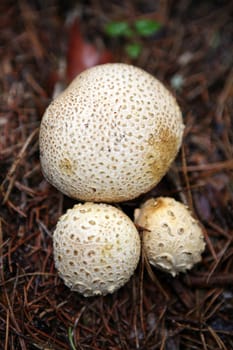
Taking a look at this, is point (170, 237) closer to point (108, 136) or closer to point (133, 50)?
point (108, 136)

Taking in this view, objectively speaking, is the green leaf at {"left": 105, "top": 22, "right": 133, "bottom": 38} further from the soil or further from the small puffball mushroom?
the small puffball mushroom

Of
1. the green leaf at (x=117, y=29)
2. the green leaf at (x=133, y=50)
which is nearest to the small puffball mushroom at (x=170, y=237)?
the green leaf at (x=133, y=50)

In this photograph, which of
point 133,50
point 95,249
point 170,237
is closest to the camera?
point 95,249

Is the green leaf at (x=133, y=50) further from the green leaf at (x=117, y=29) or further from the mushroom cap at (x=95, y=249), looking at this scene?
the mushroom cap at (x=95, y=249)

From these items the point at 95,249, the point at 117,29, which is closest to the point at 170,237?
the point at 95,249

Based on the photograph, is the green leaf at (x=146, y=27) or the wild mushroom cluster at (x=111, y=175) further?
the green leaf at (x=146, y=27)

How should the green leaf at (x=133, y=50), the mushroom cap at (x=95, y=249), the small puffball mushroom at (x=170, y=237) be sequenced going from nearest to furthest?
the mushroom cap at (x=95, y=249)
the small puffball mushroom at (x=170, y=237)
the green leaf at (x=133, y=50)

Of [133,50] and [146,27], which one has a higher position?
[146,27]
